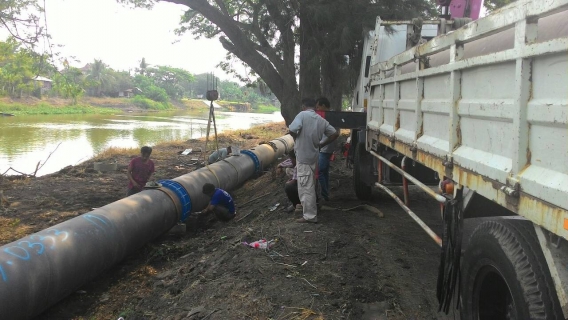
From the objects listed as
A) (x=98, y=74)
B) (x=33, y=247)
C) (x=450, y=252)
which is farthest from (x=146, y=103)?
(x=450, y=252)

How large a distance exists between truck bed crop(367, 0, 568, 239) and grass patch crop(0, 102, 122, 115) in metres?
50.1

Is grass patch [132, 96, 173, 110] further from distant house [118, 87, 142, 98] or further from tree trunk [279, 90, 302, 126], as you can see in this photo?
→ tree trunk [279, 90, 302, 126]

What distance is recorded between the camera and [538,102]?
6.18ft

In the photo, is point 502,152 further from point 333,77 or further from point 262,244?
point 333,77

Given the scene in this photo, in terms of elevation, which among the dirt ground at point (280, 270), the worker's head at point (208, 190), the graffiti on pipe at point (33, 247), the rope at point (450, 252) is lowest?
the dirt ground at point (280, 270)

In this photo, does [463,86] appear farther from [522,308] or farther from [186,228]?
[186,228]

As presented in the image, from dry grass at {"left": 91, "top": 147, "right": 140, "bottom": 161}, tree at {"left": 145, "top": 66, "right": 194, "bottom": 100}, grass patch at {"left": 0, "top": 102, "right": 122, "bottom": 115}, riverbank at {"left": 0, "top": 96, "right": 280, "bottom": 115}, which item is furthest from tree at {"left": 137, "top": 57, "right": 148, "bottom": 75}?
dry grass at {"left": 91, "top": 147, "right": 140, "bottom": 161}

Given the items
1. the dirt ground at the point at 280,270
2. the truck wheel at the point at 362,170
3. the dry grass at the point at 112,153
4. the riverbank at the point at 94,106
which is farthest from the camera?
the riverbank at the point at 94,106

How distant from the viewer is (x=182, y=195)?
6832 mm

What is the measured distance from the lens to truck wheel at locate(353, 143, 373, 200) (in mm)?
6597

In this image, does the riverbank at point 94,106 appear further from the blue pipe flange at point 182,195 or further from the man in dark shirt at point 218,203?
the man in dark shirt at point 218,203

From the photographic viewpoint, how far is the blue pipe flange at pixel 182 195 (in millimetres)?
6793

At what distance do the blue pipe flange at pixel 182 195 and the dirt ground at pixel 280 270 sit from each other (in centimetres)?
24

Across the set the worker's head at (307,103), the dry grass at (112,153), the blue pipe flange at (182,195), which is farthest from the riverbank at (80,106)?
the worker's head at (307,103)
